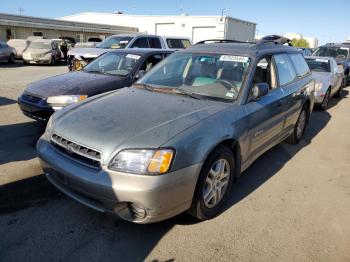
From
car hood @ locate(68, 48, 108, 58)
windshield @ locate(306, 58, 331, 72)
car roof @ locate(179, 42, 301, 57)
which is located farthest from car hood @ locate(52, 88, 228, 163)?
car hood @ locate(68, 48, 108, 58)

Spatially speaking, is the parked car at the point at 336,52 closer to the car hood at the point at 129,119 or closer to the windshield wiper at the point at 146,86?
the windshield wiper at the point at 146,86

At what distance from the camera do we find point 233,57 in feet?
12.6

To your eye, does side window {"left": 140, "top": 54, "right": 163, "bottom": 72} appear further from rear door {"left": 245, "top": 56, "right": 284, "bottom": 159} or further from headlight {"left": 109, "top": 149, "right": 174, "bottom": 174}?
headlight {"left": 109, "top": 149, "right": 174, "bottom": 174}

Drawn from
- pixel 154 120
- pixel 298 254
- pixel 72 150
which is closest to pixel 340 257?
pixel 298 254

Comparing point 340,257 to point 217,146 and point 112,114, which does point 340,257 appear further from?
point 112,114

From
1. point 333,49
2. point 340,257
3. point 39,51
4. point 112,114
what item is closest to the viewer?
point 340,257

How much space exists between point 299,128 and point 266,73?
190 centimetres

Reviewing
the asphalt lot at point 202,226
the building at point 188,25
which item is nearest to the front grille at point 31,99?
the asphalt lot at point 202,226

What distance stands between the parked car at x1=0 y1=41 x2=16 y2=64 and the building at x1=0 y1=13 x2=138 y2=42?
6.69 metres

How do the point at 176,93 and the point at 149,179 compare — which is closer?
the point at 149,179

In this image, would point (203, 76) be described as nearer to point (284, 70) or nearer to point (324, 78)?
point (284, 70)

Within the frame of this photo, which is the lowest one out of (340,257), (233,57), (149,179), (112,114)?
(340,257)

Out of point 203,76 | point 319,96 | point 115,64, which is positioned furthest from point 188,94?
point 319,96

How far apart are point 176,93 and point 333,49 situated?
40.7 ft
